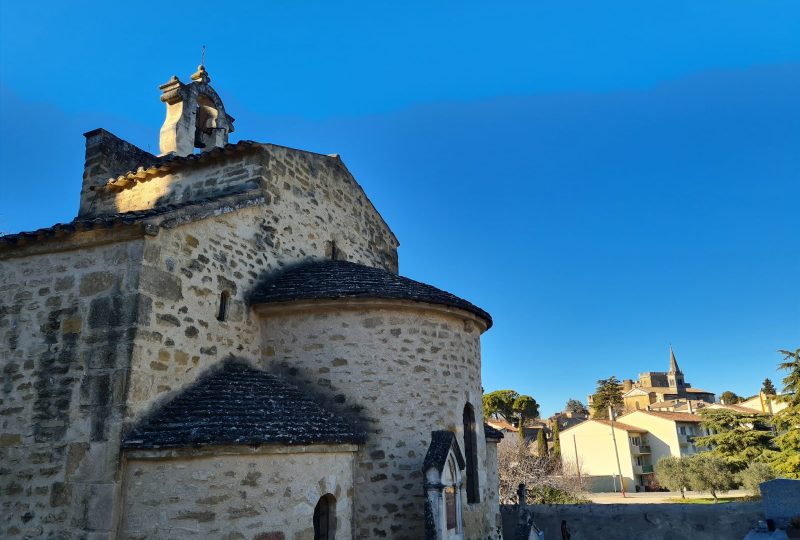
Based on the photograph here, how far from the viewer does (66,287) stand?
307 inches

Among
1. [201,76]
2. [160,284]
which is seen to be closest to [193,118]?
[201,76]

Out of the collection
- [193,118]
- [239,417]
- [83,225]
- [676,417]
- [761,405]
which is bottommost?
[239,417]

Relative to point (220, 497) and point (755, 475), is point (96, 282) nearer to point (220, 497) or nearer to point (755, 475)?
point (220, 497)

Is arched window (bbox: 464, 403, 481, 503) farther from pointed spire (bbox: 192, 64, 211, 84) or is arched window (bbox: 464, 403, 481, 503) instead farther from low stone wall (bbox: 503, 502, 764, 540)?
pointed spire (bbox: 192, 64, 211, 84)

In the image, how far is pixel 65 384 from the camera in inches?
287

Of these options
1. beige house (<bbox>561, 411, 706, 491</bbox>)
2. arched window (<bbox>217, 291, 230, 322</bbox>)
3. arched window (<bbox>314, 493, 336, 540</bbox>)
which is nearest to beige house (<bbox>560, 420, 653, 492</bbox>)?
beige house (<bbox>561, 411, 706, 491</bbox>)

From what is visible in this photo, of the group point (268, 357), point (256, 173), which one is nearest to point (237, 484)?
point (268, 357)

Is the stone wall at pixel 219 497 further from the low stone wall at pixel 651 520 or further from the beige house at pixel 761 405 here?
the beige house at pixel 761 405

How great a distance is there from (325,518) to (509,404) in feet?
189

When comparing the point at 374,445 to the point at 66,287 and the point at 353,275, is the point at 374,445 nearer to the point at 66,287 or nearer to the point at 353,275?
the point at 353,275

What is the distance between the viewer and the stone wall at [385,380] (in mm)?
8758

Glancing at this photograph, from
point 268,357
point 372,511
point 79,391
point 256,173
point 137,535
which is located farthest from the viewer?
point 256,173

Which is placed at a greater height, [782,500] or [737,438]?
[737,438]

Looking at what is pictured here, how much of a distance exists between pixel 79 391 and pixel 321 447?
10.6 ft
